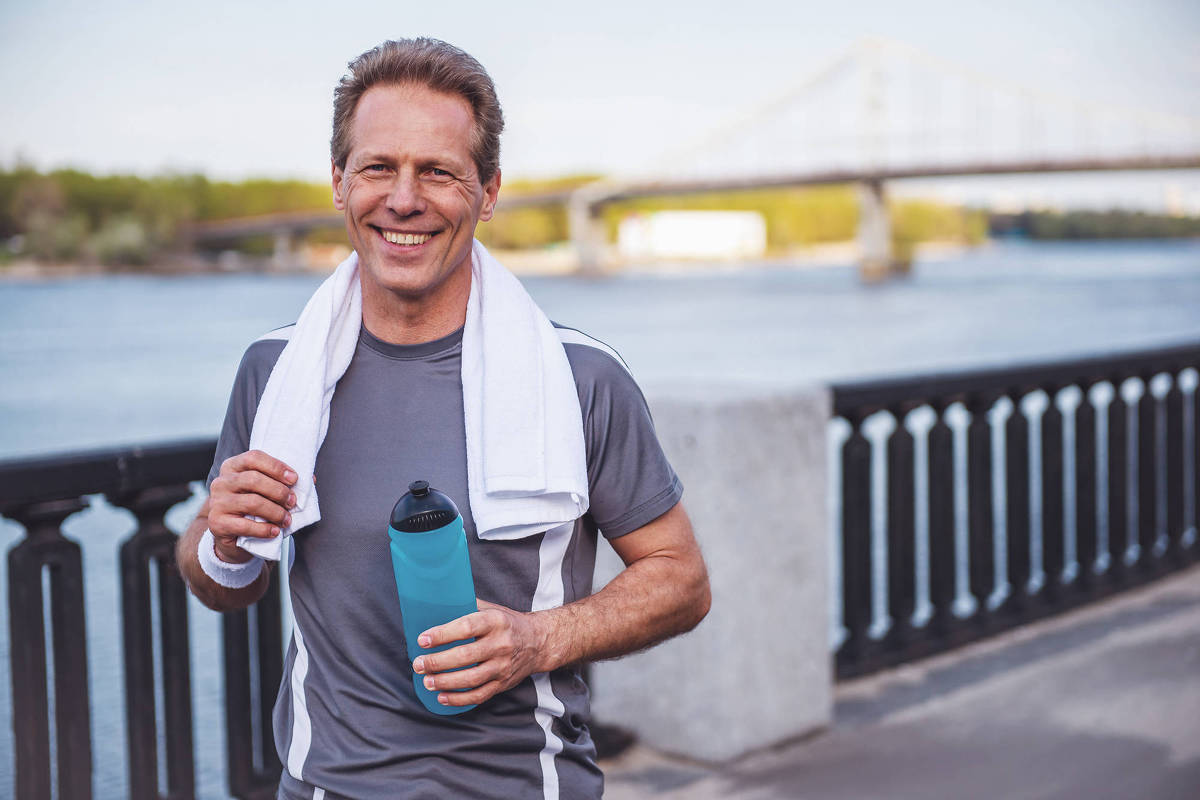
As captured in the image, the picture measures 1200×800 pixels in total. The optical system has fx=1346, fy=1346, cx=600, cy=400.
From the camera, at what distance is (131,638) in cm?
265

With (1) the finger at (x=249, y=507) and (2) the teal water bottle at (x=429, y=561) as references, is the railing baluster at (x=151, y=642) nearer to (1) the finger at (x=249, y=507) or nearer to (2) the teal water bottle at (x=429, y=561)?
(1) the finger at (x=249, y=507)

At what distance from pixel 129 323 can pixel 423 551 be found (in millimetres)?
64781

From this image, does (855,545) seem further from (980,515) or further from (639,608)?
(639,608)

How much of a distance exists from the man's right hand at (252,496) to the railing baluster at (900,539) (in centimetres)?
293

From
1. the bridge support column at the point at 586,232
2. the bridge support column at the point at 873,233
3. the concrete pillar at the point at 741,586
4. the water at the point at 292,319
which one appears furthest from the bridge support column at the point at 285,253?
the concrete pillar at the point at 741,586

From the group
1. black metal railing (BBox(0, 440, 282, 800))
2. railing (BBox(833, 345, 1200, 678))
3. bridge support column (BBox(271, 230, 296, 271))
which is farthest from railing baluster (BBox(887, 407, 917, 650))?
bridge support column (BBox(271, 230, 296, 271))

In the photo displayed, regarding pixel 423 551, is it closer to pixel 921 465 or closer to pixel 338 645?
pixel 338 645

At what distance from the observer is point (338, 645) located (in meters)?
1.63

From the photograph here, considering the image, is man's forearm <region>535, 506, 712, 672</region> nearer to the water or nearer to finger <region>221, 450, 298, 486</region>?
finger <region>221, 450, 298, 486</region>

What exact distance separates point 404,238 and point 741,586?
79.5 inches

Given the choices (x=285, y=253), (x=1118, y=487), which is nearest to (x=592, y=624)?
(x=1118, y=487)

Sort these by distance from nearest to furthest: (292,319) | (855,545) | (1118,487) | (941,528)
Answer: (855,545)
(941,528)
(1118,487)
(292,319)

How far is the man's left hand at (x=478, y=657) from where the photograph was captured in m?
1.45

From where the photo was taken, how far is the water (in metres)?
6.15
